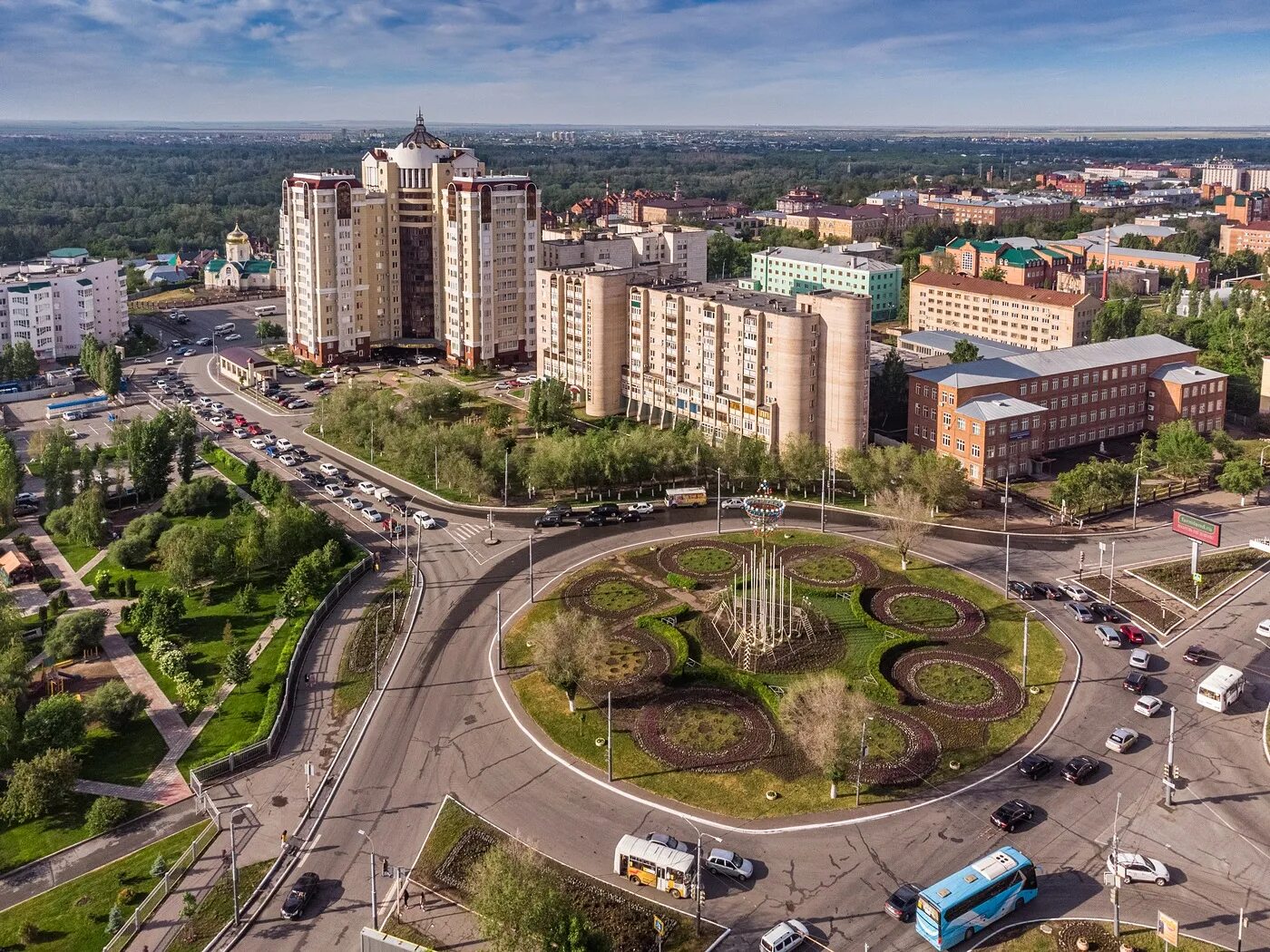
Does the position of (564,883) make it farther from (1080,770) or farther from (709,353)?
(709,353)

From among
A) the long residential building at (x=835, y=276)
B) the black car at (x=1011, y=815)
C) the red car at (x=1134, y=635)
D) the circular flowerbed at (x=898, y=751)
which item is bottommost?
the black car at (x=1011, y=815)

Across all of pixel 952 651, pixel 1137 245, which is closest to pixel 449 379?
pixel 952 651

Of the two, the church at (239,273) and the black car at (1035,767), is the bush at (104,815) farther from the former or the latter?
the church at (239,273)

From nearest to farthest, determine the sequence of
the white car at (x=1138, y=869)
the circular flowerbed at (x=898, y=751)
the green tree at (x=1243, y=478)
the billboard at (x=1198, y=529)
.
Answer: the white car at (x=1138, y=869) → the circular flowerbed at (x=898, y=751) → the billboard at (x=1198, y=529) → the green tree at (x=1243, y=478)

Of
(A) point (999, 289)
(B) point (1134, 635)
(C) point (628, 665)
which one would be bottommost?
(C) point (628, 665)

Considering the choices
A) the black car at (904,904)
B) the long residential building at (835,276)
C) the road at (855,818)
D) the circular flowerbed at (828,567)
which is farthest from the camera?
the long residential building at (835,276)

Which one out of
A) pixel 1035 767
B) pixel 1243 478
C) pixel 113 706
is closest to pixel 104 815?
pixel 113 706

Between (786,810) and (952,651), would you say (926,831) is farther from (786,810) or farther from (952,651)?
(952,651)

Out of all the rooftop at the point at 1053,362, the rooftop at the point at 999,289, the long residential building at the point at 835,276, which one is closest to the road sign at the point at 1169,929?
the rooftop at the point at 1053,362
